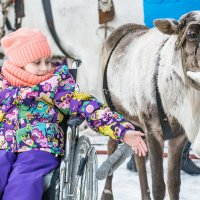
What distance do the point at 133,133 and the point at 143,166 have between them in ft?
5.18

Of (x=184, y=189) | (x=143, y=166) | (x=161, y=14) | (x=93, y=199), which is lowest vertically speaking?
(x=184, y=189)

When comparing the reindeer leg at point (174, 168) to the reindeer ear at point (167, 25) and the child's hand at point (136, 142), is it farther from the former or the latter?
the child's hand at point (136, 142)

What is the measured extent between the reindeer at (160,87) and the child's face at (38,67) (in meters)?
0.66

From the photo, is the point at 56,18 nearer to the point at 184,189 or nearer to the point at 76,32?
the point at 76,32

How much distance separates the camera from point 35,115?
329cm

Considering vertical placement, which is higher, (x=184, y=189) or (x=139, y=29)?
(x=139, y=29)

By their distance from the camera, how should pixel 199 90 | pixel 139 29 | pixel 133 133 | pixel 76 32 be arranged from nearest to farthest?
pixel 133 133 → pixel 199 90 → pixel 139 29 → pixel 76 32

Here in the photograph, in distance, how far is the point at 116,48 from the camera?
4.80m

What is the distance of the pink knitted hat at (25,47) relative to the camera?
3352mm

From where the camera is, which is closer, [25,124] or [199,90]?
[25,124]

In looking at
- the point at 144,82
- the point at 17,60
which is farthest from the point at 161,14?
the point at 17,60

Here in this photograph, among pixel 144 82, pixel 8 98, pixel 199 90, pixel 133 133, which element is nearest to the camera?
pixel 133 133

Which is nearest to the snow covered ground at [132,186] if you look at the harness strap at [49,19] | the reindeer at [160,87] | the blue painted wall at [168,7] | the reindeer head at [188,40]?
the reindeer at [160,87]

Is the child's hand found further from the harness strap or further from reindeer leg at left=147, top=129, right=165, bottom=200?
the harness strap
